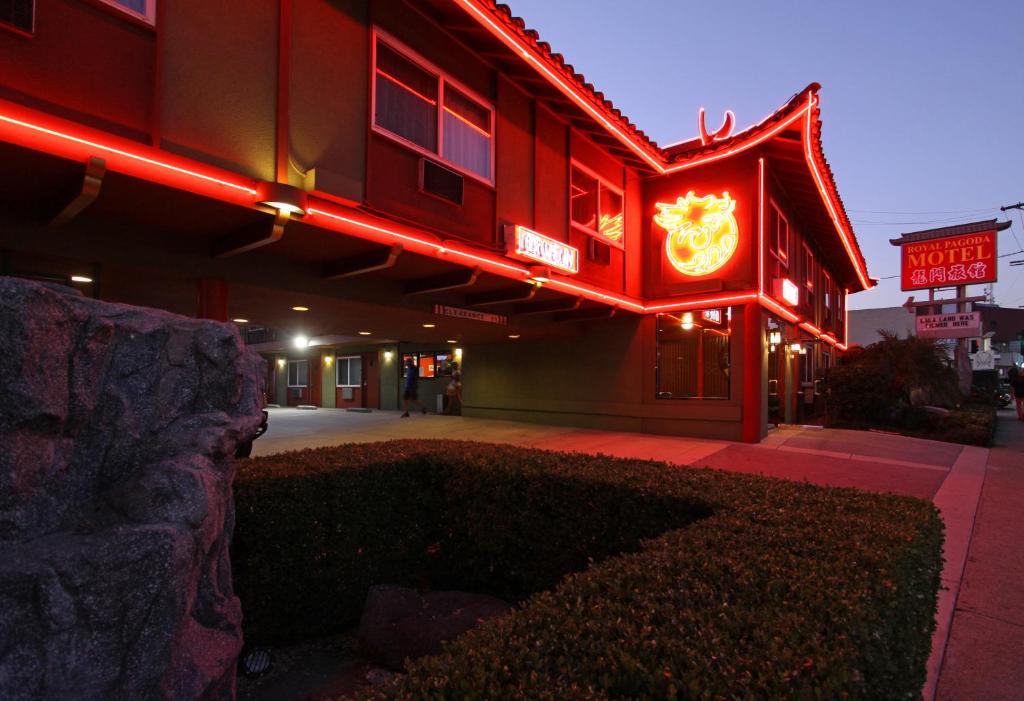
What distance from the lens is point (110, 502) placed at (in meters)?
2.25

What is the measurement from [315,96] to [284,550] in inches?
209

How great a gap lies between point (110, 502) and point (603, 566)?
207cm

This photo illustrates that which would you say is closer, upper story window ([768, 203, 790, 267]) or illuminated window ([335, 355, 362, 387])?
upper story window ([768, 203, 790, 267])

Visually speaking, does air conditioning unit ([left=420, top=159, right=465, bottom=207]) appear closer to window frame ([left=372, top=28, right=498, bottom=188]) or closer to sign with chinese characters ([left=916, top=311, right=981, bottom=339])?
window frame ([left=372, top=28, right=498, bottom=188])

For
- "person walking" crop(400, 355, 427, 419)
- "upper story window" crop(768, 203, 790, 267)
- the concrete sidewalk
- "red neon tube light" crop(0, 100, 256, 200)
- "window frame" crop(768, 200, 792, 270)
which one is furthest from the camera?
"person walking" crop(400, 355, 427, 419)

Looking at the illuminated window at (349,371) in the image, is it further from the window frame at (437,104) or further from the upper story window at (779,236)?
the upper story window at (779,236)

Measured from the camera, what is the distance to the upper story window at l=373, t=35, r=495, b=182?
7605 mm

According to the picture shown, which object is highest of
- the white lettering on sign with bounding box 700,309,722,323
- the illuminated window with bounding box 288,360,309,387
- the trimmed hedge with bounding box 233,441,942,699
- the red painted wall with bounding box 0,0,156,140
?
the red painted wall with bounding box 0,0,156,140

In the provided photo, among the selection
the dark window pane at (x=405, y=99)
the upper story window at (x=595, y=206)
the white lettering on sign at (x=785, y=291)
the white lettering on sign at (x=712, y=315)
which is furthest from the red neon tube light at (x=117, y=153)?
the white lettering on sign at (x=785, y=291)

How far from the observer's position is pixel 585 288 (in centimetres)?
1076

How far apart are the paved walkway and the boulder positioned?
A: 108 inches

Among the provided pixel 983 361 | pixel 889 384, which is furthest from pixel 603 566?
pixel 983 361

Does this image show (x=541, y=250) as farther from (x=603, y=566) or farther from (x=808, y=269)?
(x=808, y=269)

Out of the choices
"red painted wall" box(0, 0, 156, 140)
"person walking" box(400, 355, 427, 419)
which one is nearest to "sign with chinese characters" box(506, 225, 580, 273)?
"red painted wall" box(0, 0, 156, 140)
